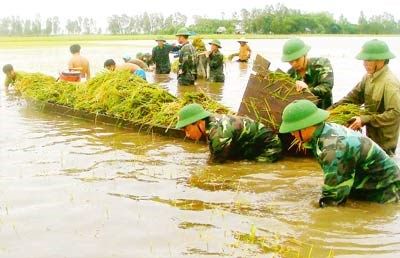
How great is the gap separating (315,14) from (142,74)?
84481mm

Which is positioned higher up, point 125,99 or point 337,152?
point 337,152

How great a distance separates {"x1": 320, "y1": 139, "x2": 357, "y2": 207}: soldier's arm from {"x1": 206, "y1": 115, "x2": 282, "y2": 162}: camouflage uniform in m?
1.93

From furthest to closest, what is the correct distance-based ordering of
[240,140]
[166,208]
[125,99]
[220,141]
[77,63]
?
[77,63]
[125,99]
[240,140]
[220,141]
[166,208]

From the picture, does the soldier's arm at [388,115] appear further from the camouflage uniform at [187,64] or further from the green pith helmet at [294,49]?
the camouflage uniform at [187,64]

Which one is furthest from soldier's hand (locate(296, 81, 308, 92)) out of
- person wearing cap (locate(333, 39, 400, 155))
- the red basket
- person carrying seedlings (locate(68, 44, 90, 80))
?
person carrying seedlings (locate(68, 44, 90, 80))

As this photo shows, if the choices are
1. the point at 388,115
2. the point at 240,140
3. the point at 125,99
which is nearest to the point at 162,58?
the point at 125,99

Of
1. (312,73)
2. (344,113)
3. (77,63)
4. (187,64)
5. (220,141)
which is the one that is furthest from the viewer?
(187,64)

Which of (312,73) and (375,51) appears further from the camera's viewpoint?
(312,73)

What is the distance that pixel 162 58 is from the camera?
1838 centimetres

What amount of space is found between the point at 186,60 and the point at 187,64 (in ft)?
0.77

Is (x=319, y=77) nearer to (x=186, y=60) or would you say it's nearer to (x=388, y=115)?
(x=388, y=115)

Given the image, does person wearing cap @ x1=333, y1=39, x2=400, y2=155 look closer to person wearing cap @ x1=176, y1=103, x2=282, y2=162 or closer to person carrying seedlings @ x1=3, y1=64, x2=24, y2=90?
person wearing cap @ x1=176, y1=103, x2=282, y2=162

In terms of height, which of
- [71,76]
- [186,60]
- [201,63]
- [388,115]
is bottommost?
[71,76]

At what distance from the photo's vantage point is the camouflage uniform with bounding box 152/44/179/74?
18.0m
